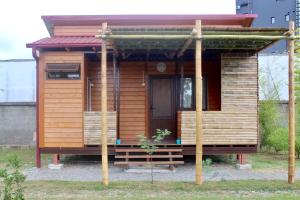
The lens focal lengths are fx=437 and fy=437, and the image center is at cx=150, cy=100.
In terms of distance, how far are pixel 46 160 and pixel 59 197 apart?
6.30 metres

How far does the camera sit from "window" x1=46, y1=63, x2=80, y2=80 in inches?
475

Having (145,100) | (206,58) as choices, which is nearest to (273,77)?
(206,58)

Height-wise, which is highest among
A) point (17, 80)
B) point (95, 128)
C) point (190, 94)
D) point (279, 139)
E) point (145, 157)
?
point (17, 80)

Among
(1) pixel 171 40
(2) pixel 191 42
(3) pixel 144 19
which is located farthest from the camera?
(3) pixel 144 19

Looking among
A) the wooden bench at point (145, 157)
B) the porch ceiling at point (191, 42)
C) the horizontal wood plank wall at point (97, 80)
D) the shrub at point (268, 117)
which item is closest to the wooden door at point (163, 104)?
the horizontal wood plank wall at point (97, 80)

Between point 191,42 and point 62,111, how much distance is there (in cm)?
416

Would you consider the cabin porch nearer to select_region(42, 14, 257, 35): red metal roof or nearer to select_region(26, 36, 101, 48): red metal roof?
select_region(26, 36, 101, 48): red metal roof

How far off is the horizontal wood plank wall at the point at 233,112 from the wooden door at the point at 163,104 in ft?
6.87

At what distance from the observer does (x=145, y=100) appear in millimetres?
13938

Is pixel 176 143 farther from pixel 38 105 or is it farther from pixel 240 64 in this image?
pixel 38 105

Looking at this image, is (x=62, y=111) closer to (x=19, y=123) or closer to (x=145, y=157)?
(x=145, y=157)

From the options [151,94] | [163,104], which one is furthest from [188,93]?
[151,94]

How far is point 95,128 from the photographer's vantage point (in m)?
12.1

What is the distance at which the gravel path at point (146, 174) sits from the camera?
10367 millimetres
